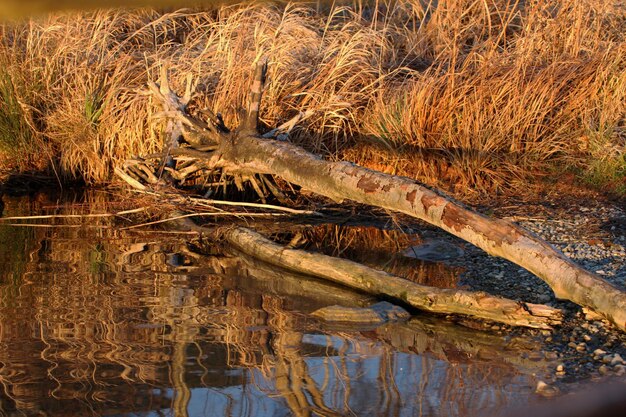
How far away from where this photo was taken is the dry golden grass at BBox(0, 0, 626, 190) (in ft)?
27.5

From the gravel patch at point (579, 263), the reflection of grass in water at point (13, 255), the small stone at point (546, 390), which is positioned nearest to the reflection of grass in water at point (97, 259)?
the reflection of grass in water at point (13, 255)

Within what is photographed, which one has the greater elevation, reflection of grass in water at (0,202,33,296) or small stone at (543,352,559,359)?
small stone at (543,352,559,359)

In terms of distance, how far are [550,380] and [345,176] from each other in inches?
106

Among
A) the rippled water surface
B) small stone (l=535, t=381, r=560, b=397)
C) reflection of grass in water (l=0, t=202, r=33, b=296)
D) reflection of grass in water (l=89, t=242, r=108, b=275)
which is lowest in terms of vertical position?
reflection of grass in water (l=0, t=202, r=33, b=296)

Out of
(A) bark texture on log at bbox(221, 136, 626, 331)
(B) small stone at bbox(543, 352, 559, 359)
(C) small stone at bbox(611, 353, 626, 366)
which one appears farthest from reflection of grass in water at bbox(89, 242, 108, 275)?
(C) small stone at bbox(611, 353, 626, 366)

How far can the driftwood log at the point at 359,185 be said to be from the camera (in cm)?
445

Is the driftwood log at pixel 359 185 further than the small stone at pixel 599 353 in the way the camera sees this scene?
Yes

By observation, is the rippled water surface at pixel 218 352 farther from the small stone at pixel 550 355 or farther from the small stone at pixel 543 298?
the small stone at pixel 543 298

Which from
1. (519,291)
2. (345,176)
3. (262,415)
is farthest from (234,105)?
(262,415)

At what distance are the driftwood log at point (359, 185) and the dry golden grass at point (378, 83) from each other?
1.04 m

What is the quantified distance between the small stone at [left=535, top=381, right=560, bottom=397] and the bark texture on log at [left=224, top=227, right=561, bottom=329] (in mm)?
903

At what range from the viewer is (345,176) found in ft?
20.1

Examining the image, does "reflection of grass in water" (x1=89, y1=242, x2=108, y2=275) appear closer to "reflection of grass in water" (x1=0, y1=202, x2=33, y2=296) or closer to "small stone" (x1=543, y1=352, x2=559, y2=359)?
"reflection of grass in water" (x1=0, y1=202, x2=33, y2=296)

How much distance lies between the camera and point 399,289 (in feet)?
17.2
